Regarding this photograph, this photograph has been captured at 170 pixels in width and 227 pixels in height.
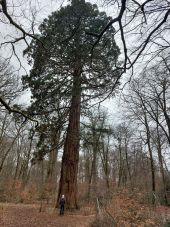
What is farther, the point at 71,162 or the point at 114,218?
the point at 71,162

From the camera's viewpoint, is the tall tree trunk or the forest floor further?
the tall tree trunk

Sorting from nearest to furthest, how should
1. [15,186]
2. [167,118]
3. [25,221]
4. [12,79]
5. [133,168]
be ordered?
[25,221]
[12,79]
[167,118]
[15,186]
[133,168]

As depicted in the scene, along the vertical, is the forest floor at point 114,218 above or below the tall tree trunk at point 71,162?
below

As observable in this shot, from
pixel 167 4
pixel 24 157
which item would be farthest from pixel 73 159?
pixel 24 157

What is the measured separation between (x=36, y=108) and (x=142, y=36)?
29.8 ft

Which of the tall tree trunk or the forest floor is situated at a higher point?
the tall tree trunk

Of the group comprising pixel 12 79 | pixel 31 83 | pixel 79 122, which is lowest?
pixel 79 122

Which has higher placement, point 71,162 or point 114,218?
point 71,162

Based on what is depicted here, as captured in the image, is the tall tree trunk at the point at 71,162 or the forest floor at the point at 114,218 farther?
the tall tree trunk at the point at 71,162

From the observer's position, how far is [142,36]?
4.62 m

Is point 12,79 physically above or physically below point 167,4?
above

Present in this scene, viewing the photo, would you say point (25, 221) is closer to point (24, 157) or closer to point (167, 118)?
point (167, 118)

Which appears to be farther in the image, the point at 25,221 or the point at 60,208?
the point at 60,208

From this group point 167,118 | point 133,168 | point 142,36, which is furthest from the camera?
point 133,168
